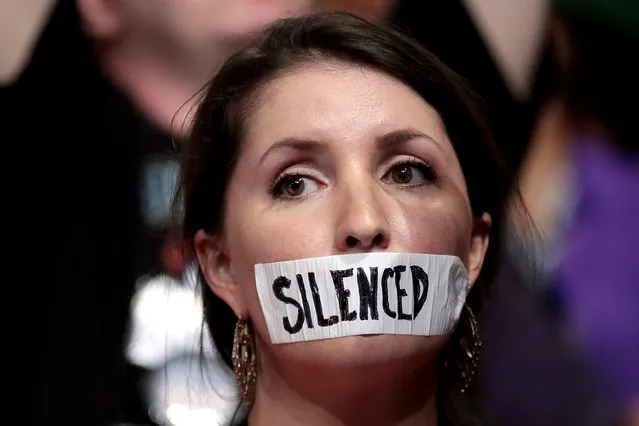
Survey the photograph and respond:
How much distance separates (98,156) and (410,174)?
2.65 feet

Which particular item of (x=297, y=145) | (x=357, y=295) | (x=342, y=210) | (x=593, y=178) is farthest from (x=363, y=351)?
(x=593, y=178)

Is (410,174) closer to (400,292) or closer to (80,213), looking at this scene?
(400,292)

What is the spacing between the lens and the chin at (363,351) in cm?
110

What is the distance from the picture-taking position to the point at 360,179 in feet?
3.76

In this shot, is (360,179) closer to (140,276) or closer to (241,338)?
(241,338)

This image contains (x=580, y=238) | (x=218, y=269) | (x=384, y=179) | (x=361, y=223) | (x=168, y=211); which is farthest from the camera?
(x=580, y=238)

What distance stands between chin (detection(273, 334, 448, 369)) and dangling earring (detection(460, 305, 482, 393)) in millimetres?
184

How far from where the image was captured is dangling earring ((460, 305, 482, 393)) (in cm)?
131

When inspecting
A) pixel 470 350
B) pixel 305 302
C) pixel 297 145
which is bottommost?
pixel 470 350

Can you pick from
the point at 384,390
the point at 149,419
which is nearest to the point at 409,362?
the point at 384,390

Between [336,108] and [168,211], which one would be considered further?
[168,211]

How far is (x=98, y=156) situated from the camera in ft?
5.92

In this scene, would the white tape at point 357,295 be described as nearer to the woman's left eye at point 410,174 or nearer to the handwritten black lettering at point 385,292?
the handwritten black lettering at point 385,292

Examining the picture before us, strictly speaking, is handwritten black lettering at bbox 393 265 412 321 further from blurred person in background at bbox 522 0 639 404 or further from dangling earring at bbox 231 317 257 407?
blurred person in background at bbox 522 0 639 404
